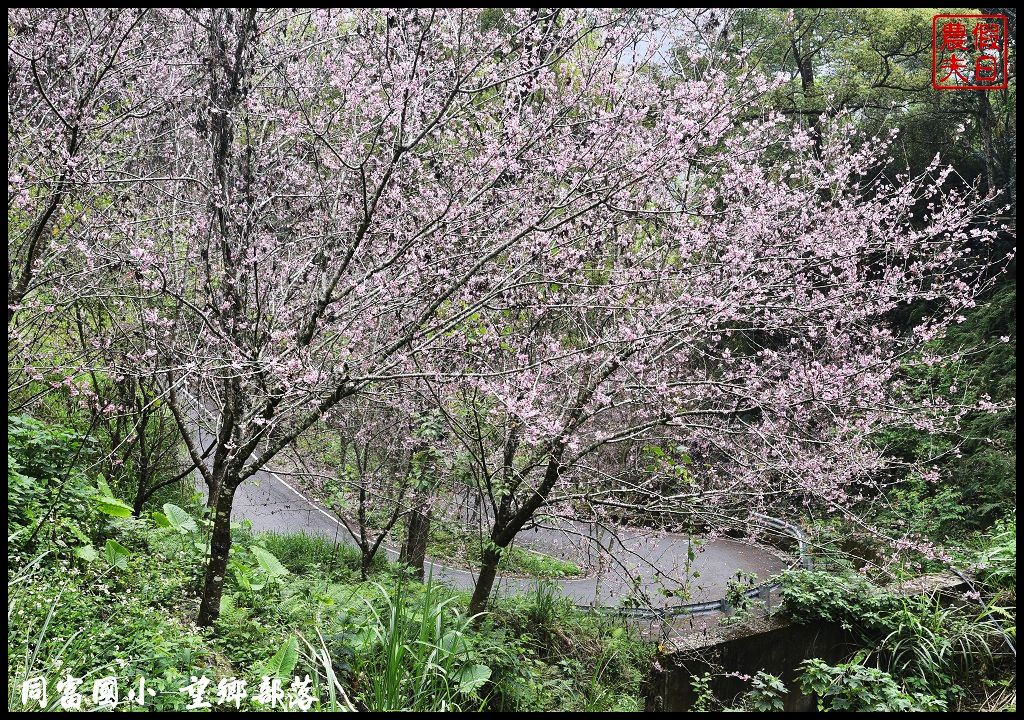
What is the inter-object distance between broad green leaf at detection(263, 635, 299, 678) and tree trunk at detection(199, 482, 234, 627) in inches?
34.5

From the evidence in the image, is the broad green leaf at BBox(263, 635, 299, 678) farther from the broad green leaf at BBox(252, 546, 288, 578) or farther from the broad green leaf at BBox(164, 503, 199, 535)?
the broad green leaf at BBox(164, 503, 199, 535)

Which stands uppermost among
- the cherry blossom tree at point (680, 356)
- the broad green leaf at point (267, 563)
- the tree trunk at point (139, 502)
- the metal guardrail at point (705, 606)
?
the cherry blossom tree at point (680, 356)

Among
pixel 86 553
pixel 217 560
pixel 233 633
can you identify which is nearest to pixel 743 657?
pixel 233 633

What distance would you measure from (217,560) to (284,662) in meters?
0.98

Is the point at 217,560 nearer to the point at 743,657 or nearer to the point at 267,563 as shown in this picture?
the point at 267,563

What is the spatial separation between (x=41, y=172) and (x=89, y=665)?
11.7 ft

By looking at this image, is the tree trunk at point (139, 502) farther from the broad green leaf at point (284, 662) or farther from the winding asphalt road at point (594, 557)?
the broad green leaf at point (284, 662)

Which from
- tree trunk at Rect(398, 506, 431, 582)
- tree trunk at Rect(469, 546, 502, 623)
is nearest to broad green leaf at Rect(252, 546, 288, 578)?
tree trunk at Rect(469, 546, 502, 623)

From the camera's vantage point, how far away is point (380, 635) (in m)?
3.55

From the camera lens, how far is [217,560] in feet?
12.4

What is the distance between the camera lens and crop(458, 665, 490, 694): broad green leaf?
345cm

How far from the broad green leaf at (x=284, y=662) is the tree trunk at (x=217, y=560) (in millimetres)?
875

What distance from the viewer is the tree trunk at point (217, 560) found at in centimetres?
377

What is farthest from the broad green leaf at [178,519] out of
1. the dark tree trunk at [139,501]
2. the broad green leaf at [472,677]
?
the dark tree trunk at [139,501]
